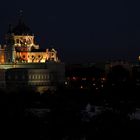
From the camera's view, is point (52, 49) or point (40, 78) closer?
point (40, 78)

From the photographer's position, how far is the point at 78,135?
38.8 meters

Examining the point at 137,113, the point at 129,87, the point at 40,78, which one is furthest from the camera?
the point at 40,78

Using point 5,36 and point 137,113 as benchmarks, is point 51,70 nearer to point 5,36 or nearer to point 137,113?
point 5,36

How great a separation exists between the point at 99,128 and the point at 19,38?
7958 centimetres

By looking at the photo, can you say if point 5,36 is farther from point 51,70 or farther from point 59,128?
Answer: point 59,128

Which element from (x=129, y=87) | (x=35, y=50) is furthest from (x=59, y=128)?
Result: (x=35, y=50)

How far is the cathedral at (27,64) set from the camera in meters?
103

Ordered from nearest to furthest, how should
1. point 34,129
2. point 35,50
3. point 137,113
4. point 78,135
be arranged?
point 34,129 < point 78,135 < point 137,113 < point 35,50

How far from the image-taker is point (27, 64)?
109312mm

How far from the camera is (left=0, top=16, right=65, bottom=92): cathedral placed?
103062mm

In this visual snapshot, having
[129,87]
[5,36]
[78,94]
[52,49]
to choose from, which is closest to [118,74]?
[52,49]

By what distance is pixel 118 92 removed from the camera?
79500mm

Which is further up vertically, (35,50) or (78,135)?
(35,50)

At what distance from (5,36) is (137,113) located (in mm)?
62041
